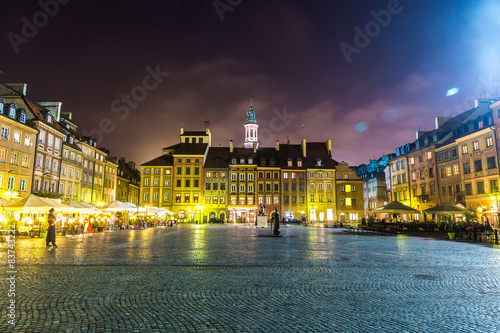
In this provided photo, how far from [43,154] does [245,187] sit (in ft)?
132

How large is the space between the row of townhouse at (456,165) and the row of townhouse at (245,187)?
40.8 ft

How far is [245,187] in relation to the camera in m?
72.1

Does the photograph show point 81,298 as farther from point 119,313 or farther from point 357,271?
point 357,271

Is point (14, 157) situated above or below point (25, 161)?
above

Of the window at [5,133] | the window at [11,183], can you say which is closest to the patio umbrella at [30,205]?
the window at [11,183]

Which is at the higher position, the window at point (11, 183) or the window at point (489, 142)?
the window at point (489, 142)

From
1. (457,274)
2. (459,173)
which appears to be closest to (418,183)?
(459,173)

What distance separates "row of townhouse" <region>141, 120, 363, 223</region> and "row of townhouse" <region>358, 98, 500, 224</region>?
490 inches

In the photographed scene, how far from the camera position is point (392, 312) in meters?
5.88

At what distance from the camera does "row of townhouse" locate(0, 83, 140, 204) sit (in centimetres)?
3425

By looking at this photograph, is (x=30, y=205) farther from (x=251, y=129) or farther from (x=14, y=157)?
(x=251, y=129)

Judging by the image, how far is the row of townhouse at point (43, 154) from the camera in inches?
1348

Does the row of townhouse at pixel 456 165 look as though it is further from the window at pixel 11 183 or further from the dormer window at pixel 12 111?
the dormer window at pixel 12 111

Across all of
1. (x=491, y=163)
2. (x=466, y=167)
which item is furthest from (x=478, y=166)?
(x=466, y=167)
